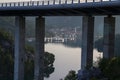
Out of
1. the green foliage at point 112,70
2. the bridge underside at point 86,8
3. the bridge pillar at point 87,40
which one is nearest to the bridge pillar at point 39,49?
the bridge underside at point 86,8

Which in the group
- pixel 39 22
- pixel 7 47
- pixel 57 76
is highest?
pixel 39 22

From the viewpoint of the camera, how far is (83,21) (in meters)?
45.6

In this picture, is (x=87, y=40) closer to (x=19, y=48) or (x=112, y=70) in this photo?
(x=112, y=70)

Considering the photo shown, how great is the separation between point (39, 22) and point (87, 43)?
1141 cm

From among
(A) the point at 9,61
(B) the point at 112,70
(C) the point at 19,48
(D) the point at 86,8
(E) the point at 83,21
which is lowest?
(A) the point at 9,61

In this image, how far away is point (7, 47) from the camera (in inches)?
3226

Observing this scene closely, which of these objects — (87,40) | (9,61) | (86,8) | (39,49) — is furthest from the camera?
(9,61)

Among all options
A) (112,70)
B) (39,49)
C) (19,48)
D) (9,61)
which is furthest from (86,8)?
(9,61)

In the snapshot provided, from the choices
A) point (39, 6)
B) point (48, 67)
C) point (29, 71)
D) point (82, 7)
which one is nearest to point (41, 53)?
point (39, 6)

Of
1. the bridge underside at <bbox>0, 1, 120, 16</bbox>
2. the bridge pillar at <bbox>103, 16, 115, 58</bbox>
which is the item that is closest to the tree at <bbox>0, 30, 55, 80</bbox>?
the bridge underside at <bbox>0, 1, 120, 16</bbox>

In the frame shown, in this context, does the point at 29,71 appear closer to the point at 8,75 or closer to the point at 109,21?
the point at 8,75

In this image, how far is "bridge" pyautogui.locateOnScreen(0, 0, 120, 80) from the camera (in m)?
40.7

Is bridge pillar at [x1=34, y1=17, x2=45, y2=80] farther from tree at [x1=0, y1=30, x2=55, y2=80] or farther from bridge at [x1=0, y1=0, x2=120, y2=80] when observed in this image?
tree at [x1=0, y1=30, x2=55, y2=80]

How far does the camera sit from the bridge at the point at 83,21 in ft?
134
